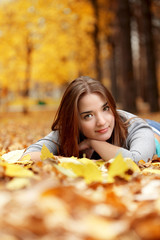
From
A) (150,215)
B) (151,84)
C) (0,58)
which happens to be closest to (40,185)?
(150,215)

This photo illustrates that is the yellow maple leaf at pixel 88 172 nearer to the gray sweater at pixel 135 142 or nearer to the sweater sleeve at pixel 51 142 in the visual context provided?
the gray sweater at pixel 135 142

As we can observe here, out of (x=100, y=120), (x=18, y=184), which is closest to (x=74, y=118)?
(x=100, y=120)

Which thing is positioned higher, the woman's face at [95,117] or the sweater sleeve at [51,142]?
the woman's face at [95,117]

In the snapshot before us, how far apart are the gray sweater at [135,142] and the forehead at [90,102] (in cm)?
44

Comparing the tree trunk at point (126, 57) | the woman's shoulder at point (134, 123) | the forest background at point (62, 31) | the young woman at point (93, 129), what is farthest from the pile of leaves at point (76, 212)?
the forest background at point (62, 31)

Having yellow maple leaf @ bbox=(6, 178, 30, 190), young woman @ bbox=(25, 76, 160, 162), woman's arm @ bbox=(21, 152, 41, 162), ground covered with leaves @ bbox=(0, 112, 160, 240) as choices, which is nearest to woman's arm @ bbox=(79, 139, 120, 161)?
young woman @ bbox=(25, 76, 160, 162)

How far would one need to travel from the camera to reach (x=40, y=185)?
1.07 metres

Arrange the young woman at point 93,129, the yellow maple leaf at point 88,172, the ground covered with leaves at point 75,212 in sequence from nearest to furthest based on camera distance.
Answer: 1. the ground covered with leaves at point 75,212
2. the yellow maple leaf at point 88,172
3. the young woman at point 93,129

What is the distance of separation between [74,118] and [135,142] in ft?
1.89

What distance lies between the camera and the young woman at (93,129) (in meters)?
2.46

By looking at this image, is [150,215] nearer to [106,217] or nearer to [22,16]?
[106,217]

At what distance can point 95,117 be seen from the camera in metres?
2.52

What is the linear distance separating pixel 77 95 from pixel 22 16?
1287cm

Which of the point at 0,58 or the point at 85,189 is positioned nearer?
the point at 85,189
